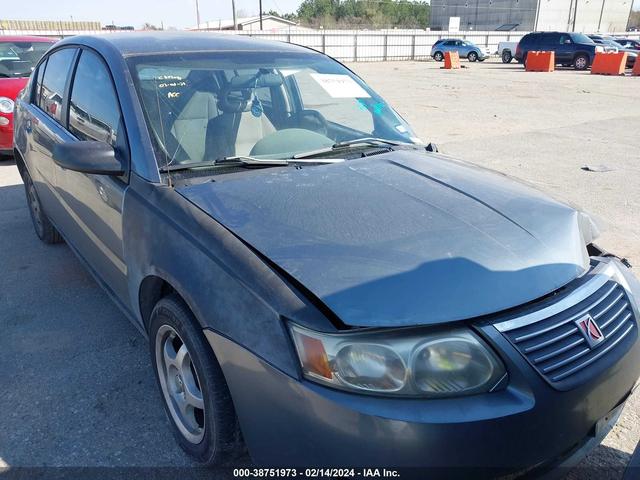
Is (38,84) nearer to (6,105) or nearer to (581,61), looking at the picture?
(6,105)

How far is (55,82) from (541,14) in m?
74.5

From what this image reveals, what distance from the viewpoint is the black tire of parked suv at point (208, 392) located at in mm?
1924

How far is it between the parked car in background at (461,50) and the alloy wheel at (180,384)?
121 feet

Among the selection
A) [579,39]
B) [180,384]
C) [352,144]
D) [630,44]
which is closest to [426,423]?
[180,384]

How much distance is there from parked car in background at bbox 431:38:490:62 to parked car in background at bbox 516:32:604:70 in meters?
6.68

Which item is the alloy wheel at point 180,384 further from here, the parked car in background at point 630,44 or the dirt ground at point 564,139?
the parked car in background at point 630,44

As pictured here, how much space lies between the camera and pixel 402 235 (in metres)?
1.94

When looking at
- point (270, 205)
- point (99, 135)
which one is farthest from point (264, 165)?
point (99, 135)

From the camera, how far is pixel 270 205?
7.05ft

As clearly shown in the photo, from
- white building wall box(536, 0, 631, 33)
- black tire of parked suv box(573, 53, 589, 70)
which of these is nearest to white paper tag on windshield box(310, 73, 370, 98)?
black tire of parked suv box(573, 53, 589, 70)

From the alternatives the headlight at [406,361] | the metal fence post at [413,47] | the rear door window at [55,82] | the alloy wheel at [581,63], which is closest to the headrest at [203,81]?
the rear door window at [55,82]

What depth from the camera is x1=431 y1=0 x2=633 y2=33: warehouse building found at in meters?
66.9

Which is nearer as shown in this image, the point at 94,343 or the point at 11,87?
the point at 94,343

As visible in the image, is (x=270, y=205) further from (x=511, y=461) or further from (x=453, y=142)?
(x=453, y=142)
